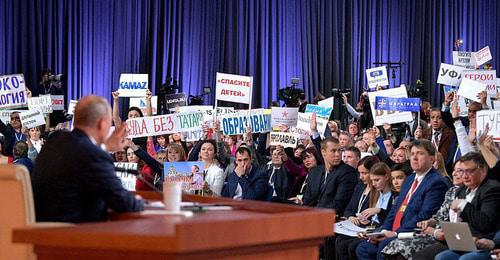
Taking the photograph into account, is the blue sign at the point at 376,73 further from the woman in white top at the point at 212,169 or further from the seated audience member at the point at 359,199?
the seated audience member at the point at 359,199

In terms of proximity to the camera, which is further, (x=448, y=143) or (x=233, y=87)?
(x=233, y=87)

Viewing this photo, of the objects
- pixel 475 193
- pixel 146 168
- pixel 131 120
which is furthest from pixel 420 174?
pixel 131 120

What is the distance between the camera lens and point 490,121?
321 inches

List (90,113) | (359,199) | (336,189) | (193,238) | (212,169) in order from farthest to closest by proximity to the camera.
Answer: (212,169) → (336,189) → (359,199) → (90,113) → (193,238)

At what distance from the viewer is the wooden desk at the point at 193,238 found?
7.91 feet

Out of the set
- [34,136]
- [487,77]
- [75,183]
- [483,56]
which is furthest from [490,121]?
[34,136]

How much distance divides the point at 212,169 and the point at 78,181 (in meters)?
5.84

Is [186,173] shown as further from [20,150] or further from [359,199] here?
[20,150]

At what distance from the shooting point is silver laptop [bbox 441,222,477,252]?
232 inches

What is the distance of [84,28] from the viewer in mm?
17312

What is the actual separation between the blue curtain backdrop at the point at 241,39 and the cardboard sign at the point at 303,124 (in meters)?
6.74

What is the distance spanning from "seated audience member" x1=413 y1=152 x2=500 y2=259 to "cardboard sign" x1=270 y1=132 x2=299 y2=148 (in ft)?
13.6

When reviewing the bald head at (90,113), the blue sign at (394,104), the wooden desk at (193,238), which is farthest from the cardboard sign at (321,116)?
the wooden desk at (193,238)

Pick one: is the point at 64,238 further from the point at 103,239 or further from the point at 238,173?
the point at 238,173
